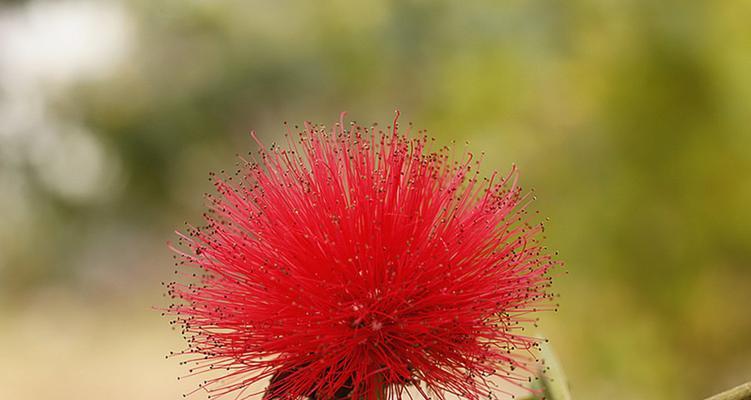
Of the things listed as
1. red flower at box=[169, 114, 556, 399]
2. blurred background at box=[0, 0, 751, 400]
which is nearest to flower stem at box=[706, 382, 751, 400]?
red flower at box=[169, 114, 556, 399]

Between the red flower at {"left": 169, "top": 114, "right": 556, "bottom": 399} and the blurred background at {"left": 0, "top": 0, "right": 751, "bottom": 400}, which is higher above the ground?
the blurred background at {"left": 0, "top": 0, "right": 751, "bottom": 400}

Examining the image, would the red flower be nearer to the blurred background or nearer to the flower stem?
the flower stem

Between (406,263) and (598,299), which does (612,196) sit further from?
(406,263)

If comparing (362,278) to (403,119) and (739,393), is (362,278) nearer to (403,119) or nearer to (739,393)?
(739,393)

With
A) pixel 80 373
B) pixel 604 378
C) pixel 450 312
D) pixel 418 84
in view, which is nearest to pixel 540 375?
pixel 450 312

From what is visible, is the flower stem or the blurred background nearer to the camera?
the flower stem

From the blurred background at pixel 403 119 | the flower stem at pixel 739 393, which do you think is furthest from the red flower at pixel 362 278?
the blurred background at pixel 403 119
